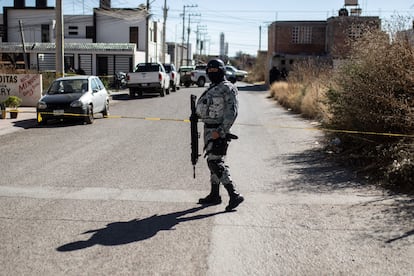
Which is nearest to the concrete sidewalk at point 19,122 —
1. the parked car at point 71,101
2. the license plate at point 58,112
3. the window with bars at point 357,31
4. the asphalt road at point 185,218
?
the parked car at point 71,101

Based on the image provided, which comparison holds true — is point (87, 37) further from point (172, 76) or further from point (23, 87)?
point (23, 87)

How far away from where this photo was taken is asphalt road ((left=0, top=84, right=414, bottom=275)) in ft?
15.3

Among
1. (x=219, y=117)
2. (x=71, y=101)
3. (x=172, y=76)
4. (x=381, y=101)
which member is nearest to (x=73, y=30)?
(x=172, y=76)

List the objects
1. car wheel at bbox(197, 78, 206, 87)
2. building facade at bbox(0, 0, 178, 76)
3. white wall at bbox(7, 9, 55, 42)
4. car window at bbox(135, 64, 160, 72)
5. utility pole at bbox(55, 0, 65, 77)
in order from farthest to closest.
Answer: white wall at bbox(7, 9, 55, 42), building facade at bbox(0, 0, 178, 76), car wheel at bbox(197, 78, 206, 87), car window at bbox(135, 64, 160, 72), utility pole at bbox(55, 0, 65, 77)

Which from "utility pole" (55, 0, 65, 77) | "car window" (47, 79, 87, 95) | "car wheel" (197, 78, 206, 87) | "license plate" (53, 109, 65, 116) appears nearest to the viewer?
"license plate" (53, 109, 65, 116)

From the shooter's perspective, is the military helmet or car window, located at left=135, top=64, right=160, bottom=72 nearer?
the military helmet

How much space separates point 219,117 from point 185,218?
1.27 metres

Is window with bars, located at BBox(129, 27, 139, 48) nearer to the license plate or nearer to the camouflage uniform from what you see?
the license plate

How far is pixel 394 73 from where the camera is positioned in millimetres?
8711

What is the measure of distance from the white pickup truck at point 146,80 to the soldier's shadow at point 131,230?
23755 mm

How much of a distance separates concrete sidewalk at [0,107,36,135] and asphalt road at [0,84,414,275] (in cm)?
422

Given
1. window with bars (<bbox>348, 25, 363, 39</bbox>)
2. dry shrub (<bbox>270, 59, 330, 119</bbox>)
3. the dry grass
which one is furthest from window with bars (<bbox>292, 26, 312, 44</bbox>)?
the dry grass

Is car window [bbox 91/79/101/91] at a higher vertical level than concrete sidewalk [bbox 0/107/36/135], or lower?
higher

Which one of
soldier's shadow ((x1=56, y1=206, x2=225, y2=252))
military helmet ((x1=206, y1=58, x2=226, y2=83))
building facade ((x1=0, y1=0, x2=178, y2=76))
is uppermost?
building facade ((x1=0, y1=0, x2=178, y2=76))
